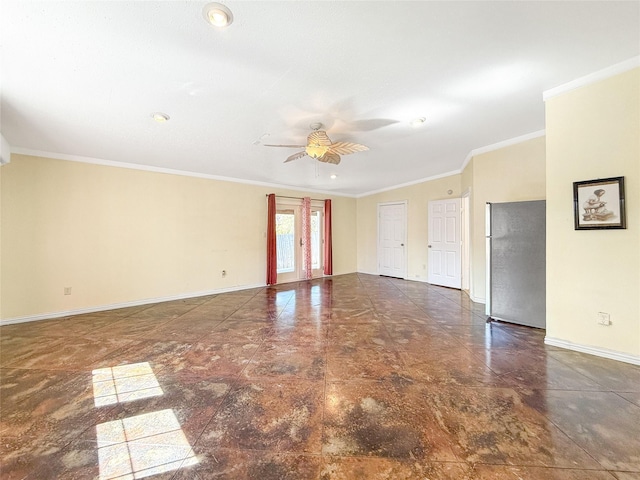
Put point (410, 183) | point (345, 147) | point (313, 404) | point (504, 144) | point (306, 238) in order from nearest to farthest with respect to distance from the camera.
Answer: point (313, 404) < point (345, 147) < point (504, 144) < point (410, 183) < point (306, 238)

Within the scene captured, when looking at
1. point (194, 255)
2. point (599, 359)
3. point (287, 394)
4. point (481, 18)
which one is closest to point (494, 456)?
point (287, 394)

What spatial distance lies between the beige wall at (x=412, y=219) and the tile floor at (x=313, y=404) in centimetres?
320

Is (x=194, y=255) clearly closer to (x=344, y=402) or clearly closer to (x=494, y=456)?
(x=344, y=402)

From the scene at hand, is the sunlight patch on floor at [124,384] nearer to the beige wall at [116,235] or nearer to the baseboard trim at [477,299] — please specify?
the beige wall at [116,235]

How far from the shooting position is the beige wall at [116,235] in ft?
12.1

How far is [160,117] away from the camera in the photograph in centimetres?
284

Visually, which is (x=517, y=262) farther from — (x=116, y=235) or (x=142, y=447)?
(x=116, y=235)

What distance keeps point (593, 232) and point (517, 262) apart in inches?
34.9

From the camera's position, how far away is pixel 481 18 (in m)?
1.62

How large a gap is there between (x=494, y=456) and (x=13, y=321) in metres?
5.74

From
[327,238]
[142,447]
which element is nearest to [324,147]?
[142,447]

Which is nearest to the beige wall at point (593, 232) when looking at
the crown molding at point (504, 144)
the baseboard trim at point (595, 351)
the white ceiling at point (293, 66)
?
the baseboard trim at point (595, 351)

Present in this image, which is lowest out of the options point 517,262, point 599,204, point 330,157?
point 517,262

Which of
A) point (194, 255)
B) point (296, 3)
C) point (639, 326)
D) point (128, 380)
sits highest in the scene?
point (296, 3)
